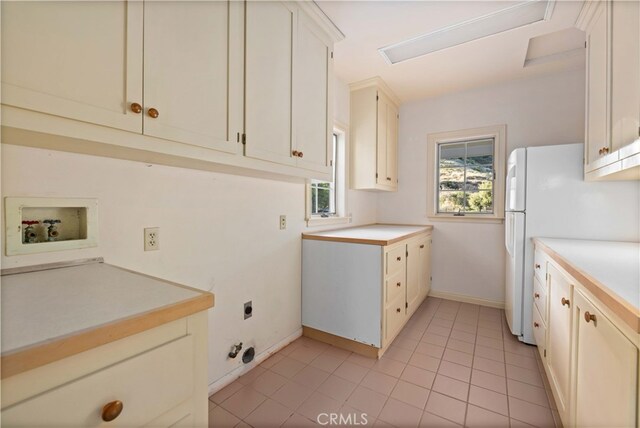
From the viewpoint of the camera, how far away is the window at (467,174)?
300cm

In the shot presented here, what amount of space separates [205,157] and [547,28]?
8.48 feet

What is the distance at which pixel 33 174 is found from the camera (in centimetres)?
97

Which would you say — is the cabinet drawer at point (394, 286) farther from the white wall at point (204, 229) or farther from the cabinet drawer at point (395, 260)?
the white wall at point (204, 229)

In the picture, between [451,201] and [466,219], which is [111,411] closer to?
[466,219]

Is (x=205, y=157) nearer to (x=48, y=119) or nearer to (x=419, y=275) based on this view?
(x=48, y=119)

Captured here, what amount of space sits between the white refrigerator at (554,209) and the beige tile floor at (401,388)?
1.73ft

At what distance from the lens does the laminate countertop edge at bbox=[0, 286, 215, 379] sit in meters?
0.43

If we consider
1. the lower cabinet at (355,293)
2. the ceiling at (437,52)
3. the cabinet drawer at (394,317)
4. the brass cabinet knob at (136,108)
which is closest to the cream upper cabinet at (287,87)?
the ceiling at (437,52)

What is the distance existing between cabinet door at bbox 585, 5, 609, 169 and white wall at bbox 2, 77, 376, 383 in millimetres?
1957

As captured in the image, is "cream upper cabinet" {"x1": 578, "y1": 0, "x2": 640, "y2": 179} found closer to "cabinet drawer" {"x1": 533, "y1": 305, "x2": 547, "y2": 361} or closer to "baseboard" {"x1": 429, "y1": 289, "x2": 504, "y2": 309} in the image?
"cabinet drawer" {"x1": 533, "y1": 305, "x2": 547, "y2": 361}

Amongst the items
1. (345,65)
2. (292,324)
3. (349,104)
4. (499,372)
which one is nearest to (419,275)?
(499,372)

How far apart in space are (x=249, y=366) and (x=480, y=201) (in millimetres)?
2918

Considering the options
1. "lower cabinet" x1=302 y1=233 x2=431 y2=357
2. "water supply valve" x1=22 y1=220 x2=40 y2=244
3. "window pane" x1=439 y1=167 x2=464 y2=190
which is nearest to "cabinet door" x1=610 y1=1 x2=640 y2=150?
"lower cabinet" x1=302 y1=233 x2=431 y2=357

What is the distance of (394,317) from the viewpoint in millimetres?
2174
